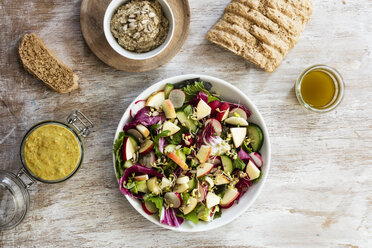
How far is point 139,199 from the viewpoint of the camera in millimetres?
2246

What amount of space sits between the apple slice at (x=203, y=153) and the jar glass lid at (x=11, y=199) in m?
1.22

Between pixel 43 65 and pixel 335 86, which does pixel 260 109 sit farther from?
pixel 43 65

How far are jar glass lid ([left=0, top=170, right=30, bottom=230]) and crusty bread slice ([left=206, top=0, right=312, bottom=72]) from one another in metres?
1.63

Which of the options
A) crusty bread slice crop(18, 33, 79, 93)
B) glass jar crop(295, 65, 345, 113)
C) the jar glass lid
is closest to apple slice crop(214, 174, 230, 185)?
glass jar crop(295, 65, 345, 113)

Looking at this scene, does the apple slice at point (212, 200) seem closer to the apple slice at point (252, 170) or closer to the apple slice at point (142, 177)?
the apple slice at point (252, 170)

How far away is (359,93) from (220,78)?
3.39 feet

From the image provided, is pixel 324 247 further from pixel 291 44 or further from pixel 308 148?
pixel 291 44

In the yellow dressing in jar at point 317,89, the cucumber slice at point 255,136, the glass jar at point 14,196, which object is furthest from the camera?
the yellow dressing in jar at point 317,89

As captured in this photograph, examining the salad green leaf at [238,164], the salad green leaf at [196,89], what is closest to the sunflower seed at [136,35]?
the salad green leaf at [196,89]

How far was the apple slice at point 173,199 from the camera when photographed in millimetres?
2148

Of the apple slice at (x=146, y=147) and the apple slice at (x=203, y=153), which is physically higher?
the apple slice at (x=203, y=153)

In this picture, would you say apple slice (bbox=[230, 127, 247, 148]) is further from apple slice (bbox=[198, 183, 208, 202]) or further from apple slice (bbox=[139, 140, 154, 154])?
apple slice (bbox=[139, 140, 154, 154])

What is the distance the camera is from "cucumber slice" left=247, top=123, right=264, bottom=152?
7.31ft

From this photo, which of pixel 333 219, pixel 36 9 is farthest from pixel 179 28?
pixel 333 219
